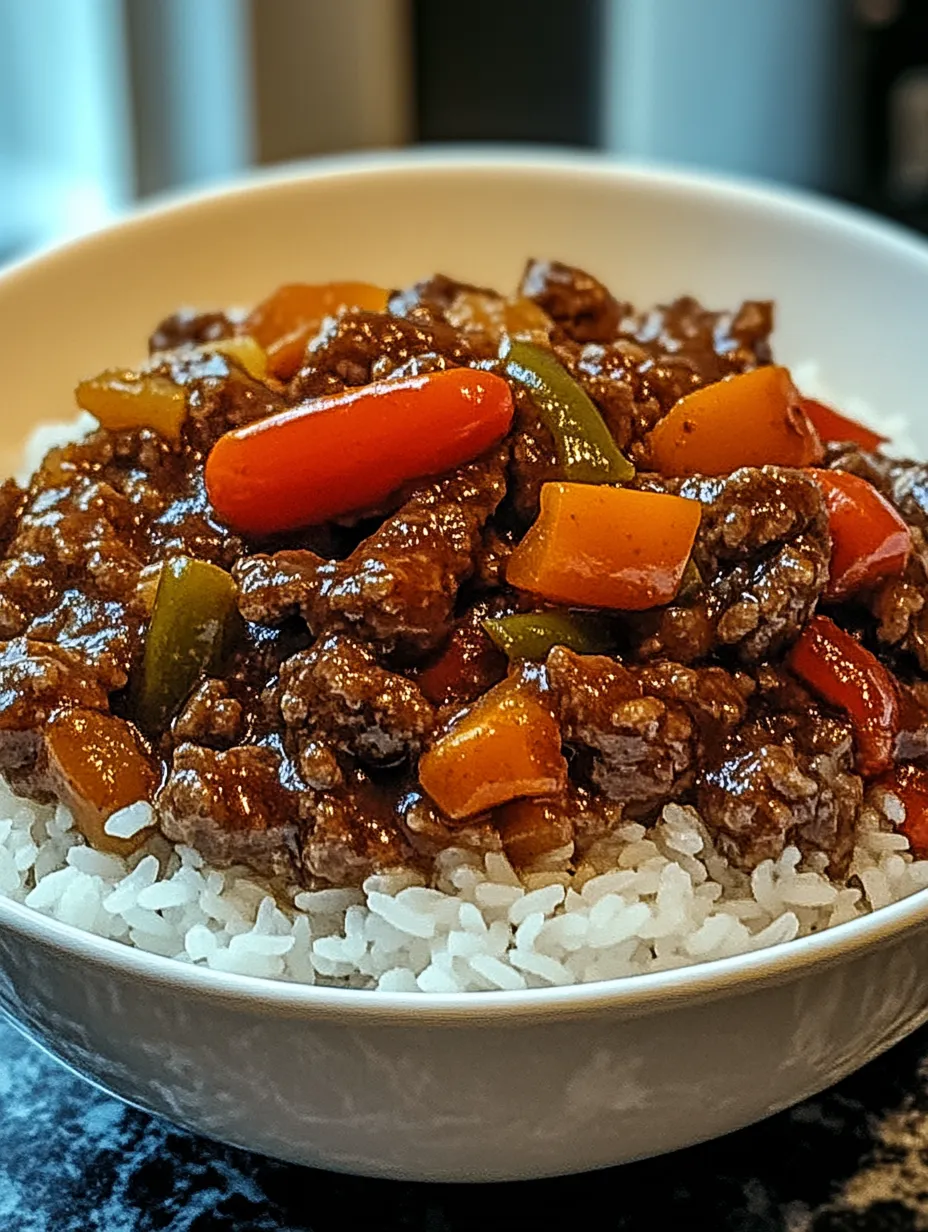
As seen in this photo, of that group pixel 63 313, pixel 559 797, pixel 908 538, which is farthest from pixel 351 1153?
pixel 63 313

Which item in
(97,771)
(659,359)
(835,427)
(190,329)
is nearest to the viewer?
(97,771)

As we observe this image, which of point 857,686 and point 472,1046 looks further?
point 857,686

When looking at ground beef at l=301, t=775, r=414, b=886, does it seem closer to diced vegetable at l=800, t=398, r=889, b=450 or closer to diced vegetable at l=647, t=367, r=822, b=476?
diced vegetable at l=647, t=367, r=822, b=476

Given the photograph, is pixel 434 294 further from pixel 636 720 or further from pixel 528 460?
pixel 636 720

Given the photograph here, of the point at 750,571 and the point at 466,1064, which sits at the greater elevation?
the point at 750,571

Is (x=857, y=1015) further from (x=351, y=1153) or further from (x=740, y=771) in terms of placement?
(x=351, y=1153)

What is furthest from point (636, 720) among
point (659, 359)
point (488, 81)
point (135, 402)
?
point (488, 81)
